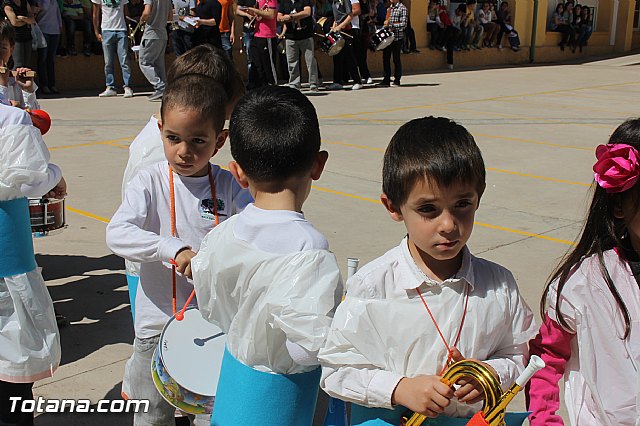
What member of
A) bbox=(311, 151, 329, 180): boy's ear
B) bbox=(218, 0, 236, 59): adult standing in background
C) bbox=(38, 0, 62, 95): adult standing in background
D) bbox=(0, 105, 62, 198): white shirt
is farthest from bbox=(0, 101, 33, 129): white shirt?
bbox=(218, 0, 236, 59): adult standing in background

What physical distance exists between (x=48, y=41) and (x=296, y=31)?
176 inches

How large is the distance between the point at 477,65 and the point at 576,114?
39.4ft

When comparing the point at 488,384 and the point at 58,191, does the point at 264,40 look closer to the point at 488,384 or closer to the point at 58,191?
the point at 58,191

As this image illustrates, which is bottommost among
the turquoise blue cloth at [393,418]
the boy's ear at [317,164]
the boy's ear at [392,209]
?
the turquoise blue cloth at [393,418]

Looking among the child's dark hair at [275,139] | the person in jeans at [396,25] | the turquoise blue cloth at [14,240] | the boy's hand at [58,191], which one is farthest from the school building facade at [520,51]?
the child's dark hair at [275,139]

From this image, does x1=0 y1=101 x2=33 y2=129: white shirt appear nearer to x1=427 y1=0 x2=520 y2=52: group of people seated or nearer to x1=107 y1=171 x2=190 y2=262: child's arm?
x1=107 y1=171 x2=190 y2=262: child's arm

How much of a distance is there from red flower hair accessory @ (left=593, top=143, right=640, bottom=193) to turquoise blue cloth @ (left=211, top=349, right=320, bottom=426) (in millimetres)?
944

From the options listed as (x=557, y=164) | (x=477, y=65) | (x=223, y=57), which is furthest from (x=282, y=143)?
(x=477, y=65)

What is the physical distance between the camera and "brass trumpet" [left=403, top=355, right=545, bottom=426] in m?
1.80

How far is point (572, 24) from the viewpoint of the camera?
28.8m

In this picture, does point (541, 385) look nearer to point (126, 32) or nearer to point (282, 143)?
point (282, 143)

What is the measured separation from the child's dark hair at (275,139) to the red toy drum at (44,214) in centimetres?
230

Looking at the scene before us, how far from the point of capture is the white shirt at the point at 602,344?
223 centimetres

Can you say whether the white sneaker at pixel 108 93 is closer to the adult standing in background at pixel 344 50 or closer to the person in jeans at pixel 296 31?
the person in jeans at pixel 296 31
